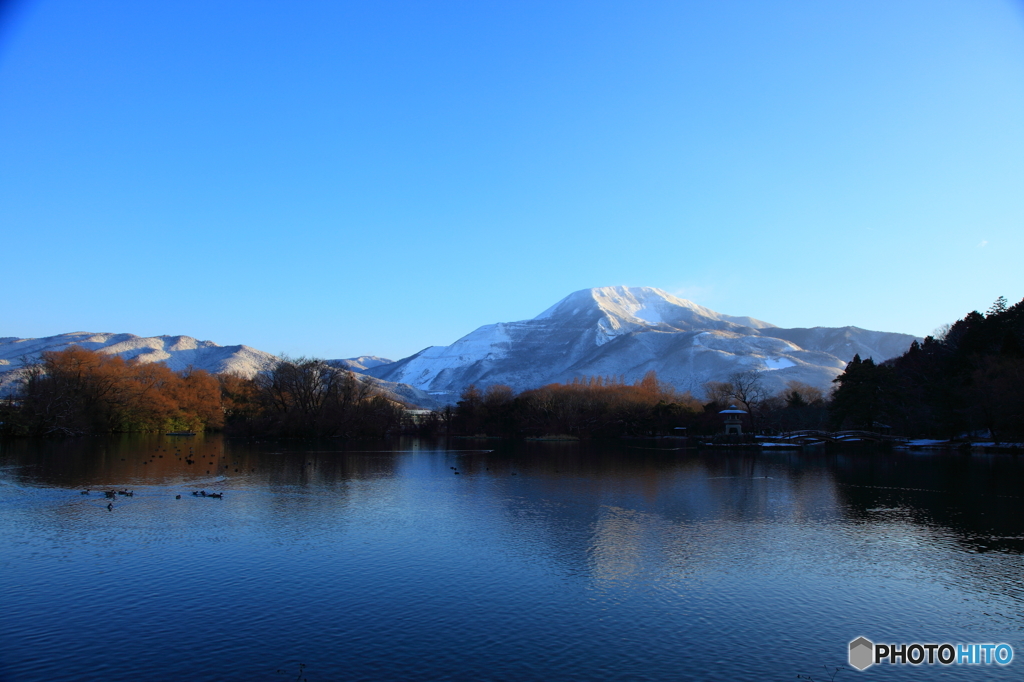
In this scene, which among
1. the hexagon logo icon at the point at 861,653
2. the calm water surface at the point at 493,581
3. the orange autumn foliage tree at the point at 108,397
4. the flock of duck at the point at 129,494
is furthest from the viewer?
the orange autumn foliage tree at the point at 108,397

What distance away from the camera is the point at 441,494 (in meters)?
31.8

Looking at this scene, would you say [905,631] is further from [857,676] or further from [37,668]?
[37,668]

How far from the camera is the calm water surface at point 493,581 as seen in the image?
11.3m

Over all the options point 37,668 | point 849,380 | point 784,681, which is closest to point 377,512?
point 37,668

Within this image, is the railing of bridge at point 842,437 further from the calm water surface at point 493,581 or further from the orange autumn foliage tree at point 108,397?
the orange autumn foliage tree at point 108,397

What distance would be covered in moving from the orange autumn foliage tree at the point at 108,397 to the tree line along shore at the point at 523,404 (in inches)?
6.1

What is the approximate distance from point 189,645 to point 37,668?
2220mm

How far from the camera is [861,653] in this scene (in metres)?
11.7

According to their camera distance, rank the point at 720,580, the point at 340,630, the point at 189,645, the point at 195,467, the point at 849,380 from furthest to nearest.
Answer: the point at 849,380 → the point at 195,467 → the point at 720,580 → the point at 340,630 → the point at 189,645

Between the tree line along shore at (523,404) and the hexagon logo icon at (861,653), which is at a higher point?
the tree line along shore at (523,404)

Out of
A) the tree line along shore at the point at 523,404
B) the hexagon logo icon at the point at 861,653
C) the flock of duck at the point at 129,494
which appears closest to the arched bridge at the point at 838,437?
the tree line along shore at the point at 523,404

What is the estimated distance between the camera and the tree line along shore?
62.6m

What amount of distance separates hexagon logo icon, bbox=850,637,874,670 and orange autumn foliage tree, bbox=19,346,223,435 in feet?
260

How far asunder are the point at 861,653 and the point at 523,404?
85.2m
